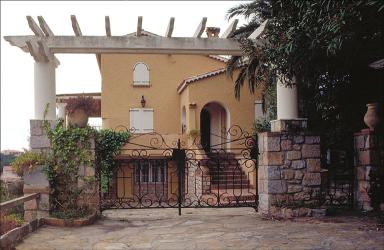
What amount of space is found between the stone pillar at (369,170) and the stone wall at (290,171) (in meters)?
1.05

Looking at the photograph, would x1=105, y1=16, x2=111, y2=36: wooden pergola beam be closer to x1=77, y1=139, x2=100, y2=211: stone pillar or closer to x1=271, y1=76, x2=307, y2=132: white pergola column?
x1=77, y1=139, x2=100, y2=211: stone pillar

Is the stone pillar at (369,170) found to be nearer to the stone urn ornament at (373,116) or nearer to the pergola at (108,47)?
the stone urn ornament at (373,116)

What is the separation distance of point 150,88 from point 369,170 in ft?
50.1

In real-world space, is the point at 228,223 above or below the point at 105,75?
below

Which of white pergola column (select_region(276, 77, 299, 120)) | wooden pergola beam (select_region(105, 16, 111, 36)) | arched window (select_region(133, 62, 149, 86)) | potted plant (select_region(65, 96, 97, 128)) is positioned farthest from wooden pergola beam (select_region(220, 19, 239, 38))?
arched window (select_region(133, 62, 149, 86))

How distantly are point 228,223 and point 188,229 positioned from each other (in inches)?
34.7

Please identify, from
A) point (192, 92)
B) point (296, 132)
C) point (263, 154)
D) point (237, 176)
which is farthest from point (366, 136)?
point (192, 92)

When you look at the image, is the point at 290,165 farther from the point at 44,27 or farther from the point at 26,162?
the point at 44,27

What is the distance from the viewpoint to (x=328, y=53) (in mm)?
6492

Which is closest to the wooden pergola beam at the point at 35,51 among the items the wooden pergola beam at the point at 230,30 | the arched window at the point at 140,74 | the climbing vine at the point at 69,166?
the climbing vine at the point at 69,166

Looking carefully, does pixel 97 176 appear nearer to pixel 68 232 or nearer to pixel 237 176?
pixel 68 232

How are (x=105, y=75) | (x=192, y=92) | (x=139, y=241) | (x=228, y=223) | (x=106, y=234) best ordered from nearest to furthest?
(x=139, y=241) < (x=106, y=234) < (x=228, y=223) < (x=192, y=92) < (x=105, y=75)

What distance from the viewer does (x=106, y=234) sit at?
661cm

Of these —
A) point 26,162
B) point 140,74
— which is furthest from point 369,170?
point 140,74
